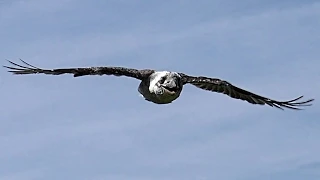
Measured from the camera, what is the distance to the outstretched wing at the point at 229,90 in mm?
34125

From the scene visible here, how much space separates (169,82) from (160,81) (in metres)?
0.32

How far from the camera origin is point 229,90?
35656mm

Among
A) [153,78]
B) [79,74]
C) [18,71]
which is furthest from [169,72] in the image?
[18,71]

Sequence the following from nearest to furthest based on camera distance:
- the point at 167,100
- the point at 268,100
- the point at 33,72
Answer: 1. the point at 167,100
2. the point at 33,72
3. the point at 268,100

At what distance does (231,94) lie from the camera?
3609cm

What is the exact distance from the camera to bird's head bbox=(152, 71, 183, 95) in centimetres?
3250

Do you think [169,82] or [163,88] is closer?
[163,88]

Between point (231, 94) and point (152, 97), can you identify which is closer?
point (152, 97)

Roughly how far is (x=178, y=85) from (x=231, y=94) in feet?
12.4

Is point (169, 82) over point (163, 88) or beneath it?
over

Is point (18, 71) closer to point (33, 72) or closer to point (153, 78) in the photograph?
point (33, 72)

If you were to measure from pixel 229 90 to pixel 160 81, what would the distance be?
3622mm

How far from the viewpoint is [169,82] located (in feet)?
107

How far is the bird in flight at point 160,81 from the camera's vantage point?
32.7 metres
